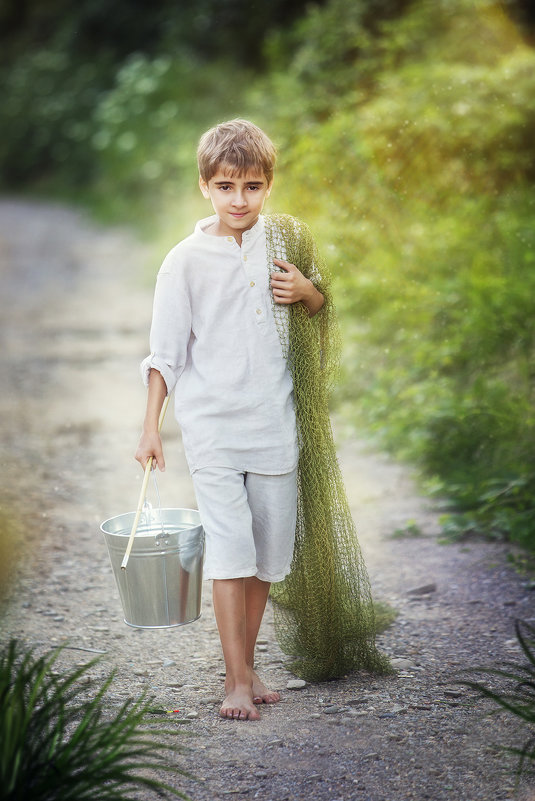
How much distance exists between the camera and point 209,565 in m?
2.95

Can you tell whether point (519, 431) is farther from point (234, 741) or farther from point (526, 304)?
point (234, 741)

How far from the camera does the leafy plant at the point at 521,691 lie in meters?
2.48

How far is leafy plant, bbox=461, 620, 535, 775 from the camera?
8.14 ft

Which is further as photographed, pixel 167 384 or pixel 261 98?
pixel 261 98

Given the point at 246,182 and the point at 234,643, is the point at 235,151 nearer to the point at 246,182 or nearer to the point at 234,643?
the point at 246,182

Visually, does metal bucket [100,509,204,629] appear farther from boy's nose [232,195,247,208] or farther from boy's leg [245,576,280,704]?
boy's nose [232,195,247,208]

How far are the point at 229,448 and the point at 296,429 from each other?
23 cm

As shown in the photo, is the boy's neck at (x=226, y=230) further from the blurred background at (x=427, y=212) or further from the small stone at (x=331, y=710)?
the blurred background at (x=427, y=212)

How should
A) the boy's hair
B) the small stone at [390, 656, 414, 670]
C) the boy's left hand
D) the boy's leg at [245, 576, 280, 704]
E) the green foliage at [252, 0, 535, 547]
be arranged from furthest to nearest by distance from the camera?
the green foliage at [252, 0, 535, 547] < the small stone at [390, 656, 414, 670] < the boy's leg at [245, 576, 280, 704] < the boy's left hand < the boy's hair

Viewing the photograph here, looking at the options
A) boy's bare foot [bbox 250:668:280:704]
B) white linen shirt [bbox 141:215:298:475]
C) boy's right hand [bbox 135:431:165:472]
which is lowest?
boy's bare foot [bbox 250:668:280:704]

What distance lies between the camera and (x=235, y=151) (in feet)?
9.33

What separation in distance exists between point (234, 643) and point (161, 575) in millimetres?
297

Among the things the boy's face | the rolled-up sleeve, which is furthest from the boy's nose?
the rolled-up sleeve

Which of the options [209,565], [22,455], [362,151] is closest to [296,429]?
[209,565]
